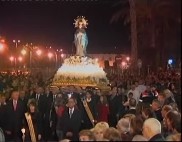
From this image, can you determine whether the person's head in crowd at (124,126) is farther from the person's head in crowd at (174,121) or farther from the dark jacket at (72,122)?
the dark jacket at (72,122)

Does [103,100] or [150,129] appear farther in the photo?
[103,100]

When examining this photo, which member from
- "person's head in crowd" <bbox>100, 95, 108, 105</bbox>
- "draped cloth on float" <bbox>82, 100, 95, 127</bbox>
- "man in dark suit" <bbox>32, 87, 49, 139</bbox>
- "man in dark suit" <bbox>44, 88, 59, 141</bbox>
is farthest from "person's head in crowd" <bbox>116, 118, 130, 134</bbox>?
"man in dark suit" <bbox>32, 87, 49, 139</bbox>

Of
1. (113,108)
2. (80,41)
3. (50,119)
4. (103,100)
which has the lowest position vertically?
(50,119)

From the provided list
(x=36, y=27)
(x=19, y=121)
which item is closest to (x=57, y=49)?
(x=36, y=27)

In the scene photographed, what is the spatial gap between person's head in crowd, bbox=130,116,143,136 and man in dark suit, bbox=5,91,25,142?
7.06m

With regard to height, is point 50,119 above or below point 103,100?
below

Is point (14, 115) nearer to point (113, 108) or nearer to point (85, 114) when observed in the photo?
point (85, 114)

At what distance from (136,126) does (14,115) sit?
7348 mm

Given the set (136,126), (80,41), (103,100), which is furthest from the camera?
(80,41)

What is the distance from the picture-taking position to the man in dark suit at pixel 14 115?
14734 millimetres

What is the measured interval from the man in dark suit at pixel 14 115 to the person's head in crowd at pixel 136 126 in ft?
23.2

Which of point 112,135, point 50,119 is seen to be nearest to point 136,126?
point 112,135

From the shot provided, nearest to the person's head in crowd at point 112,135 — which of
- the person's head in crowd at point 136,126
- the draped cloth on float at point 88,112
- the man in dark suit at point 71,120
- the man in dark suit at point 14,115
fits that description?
the person's head in crowd at point 136,126

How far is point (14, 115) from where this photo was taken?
14.8 m
